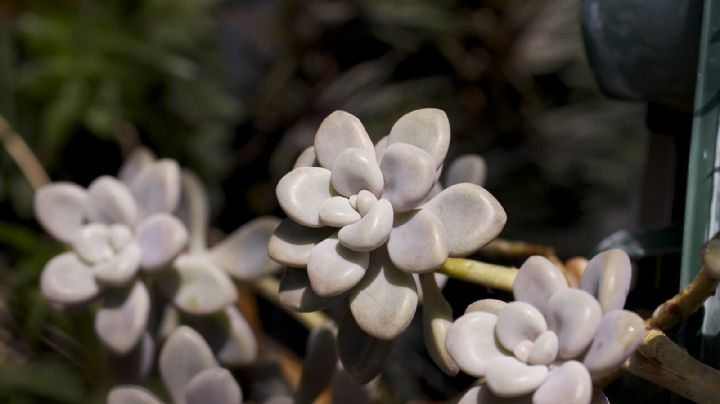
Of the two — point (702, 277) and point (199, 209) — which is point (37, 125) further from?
point (702, 277)

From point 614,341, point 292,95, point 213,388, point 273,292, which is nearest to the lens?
point 614,341

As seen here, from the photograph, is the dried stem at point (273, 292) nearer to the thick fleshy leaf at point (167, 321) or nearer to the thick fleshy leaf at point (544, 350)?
the thick fleshy leaf at point (167, 321)

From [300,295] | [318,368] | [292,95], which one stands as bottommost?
[292,95]

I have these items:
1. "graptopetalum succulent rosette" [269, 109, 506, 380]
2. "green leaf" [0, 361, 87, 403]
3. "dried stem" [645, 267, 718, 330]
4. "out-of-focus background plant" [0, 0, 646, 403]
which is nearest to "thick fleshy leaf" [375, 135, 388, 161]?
"graptopetalum succulent rosette" [269, 109, 506, 380]

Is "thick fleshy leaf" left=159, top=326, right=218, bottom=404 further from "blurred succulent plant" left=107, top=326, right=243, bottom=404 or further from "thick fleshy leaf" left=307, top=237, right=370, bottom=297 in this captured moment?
"thick fleshy leaf" left=307, top=237, right=370, bottom=297

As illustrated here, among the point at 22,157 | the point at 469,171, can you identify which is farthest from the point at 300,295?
the point at 22,157

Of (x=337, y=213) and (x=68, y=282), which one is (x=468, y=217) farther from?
(x=68, y=282)
